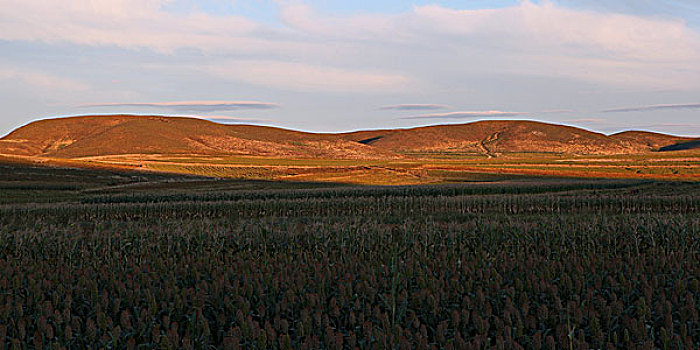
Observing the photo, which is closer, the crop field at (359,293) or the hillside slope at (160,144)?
the crop field at (359,293)

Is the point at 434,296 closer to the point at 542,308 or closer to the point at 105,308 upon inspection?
the point at 542,308

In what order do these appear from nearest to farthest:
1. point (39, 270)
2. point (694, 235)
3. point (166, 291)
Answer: point (166, 291)
point (39, 270)
point (694, 235)

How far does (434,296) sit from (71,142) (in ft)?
669

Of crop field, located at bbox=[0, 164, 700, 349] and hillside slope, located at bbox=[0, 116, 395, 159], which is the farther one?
hillside slope, located at bbox=[0, 116, 395, 159]

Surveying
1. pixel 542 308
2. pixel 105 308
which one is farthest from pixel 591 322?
pixel 105 308

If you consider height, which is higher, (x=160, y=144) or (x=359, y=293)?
(x=160, y=144)

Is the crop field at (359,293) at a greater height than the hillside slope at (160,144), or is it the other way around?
the hillside slope at (160,144)

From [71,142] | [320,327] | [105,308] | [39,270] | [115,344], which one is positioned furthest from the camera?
[71,142]

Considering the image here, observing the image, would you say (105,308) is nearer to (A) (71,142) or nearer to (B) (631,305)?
(B) (631,305)

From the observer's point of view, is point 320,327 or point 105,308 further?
point 105,308

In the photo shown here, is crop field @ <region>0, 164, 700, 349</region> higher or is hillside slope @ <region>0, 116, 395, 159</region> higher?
hillside slope @ <region>0, 116, 395, 159</region>

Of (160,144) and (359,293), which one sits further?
(160,144)

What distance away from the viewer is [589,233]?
1449cm

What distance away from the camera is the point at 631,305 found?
7.88 m
